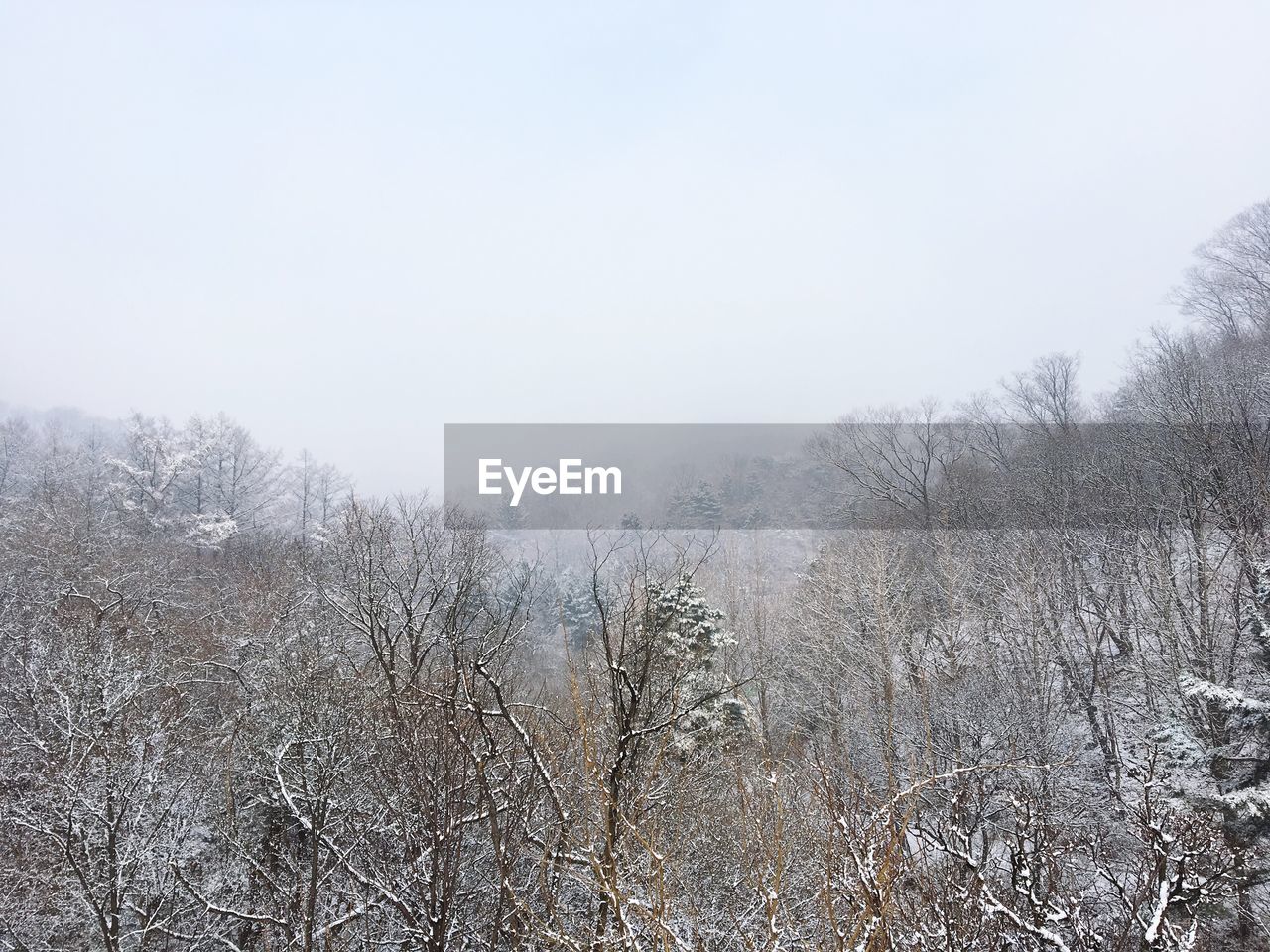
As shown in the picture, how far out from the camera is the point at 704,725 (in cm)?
1308

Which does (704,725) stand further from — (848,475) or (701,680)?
(848,475)

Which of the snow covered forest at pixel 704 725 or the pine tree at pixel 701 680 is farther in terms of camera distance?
the pine tree at pixel 701 680

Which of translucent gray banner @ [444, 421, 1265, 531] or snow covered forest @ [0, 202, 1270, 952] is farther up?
translucent gray banner @ [444, 421, 1265, 531]

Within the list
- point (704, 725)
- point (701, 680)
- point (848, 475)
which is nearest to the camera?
point (704, 725)

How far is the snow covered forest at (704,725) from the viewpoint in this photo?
3.73 meters

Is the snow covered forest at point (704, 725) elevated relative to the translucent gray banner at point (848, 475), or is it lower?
lower

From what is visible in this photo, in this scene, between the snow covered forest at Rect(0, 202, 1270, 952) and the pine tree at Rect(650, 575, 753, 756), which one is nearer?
the snow covered forest at Rect(0, 202, 1270, 952)

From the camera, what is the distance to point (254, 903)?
918 cm

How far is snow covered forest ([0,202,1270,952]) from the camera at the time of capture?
3730 mm

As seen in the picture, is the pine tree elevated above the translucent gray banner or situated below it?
below

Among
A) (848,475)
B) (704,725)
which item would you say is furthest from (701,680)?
(848,475)

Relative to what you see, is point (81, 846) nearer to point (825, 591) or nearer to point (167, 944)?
point (167, 944)

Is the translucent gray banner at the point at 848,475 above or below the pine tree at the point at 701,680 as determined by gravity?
above

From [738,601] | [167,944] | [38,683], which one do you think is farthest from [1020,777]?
[38,683]
